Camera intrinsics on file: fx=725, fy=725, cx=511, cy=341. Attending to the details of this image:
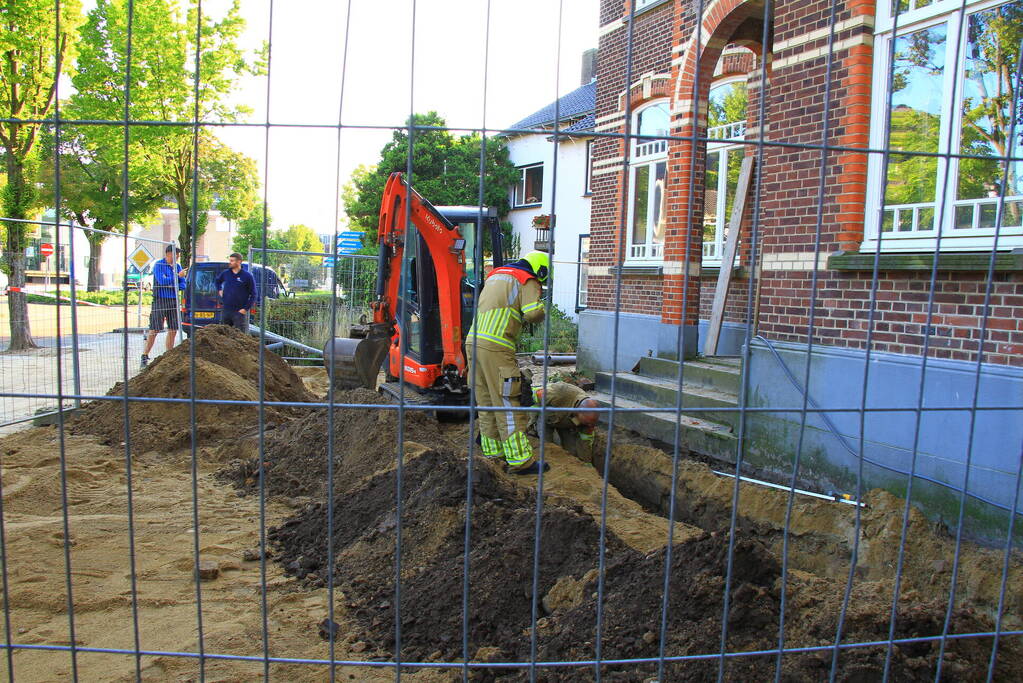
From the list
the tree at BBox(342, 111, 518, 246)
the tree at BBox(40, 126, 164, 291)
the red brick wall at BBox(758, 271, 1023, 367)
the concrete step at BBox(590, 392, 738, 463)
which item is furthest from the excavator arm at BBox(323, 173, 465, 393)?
the tree at BBox(342, 111, 518, 246)

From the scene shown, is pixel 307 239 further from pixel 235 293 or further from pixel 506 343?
pixel 506 343

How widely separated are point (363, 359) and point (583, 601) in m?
5.92

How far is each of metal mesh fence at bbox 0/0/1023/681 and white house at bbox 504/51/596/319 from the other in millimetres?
9263

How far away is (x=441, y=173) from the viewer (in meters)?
23.8

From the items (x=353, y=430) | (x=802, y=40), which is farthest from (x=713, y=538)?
(x=802, y=40)

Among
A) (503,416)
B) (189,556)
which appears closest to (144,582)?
(189,556)

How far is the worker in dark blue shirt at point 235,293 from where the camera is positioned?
11.8 m

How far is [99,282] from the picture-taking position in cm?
857

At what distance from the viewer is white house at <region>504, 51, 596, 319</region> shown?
19.5 meters

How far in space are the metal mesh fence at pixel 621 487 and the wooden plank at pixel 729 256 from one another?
95 millimetres

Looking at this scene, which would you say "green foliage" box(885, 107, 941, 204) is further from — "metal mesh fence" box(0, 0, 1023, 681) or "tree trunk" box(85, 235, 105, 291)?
"tree trunk" box(85, 235, 105, 291)

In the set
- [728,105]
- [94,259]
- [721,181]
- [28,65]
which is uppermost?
[28,65]

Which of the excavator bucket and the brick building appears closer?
the brick building

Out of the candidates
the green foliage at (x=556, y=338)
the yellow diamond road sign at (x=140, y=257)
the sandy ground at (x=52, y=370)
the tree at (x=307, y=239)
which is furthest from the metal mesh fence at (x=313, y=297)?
the tree at (x=307, y=239)
